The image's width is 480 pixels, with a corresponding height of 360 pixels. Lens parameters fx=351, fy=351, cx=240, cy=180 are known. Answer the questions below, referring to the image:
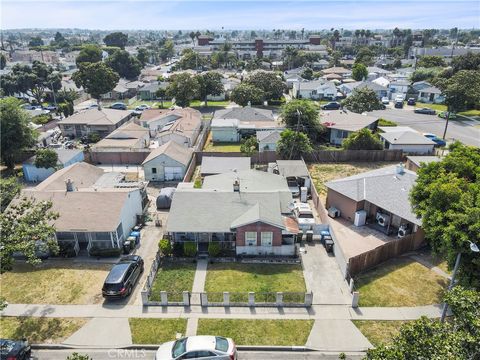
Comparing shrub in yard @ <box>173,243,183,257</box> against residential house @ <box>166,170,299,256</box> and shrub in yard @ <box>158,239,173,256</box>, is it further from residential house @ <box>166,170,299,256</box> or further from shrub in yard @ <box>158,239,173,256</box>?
shrub in yard @ <box>158,239,173,256</box>

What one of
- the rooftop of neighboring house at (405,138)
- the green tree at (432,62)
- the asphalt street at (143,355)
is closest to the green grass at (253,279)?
the asphalt street at (143,355)

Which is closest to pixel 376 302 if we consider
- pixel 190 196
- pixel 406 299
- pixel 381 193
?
pixel 406 299

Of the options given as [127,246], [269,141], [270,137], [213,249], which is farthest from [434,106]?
[127,246]

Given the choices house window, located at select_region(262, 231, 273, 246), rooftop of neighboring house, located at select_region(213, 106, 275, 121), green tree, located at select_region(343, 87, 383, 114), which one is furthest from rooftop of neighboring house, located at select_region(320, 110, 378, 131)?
house window, located at select_region(262, 231, 273, 246)

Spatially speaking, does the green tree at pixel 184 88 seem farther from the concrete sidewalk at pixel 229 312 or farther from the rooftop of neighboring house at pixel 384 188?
the concrete sidewalk at pixel 229 312

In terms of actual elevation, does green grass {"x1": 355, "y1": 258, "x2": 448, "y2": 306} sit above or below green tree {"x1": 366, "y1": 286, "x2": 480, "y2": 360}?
below

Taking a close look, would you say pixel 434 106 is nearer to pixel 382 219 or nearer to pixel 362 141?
pixel 362 141
